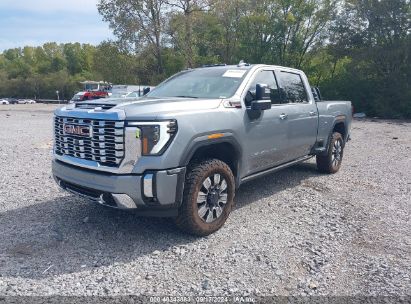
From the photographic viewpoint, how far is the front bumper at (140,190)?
11.7 feet

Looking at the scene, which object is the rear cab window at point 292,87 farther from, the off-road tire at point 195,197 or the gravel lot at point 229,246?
the off-road tire at point 195,197

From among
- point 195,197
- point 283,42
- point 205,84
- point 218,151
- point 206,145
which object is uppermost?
point 283,42

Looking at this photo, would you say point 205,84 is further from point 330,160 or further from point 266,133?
point 330,160

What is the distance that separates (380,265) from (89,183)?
121 inches

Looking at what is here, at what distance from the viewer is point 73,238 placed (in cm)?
412

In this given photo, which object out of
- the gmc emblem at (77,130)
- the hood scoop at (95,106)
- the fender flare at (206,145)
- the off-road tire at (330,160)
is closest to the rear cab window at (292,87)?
the off-road tire at (330,160)

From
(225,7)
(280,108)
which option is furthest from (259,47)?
(280,108)

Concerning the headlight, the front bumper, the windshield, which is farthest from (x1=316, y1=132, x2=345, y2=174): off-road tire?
the headlight

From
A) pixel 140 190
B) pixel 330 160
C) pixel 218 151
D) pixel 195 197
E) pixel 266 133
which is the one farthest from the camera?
pixel 330 160

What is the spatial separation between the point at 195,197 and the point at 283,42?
3101 cm

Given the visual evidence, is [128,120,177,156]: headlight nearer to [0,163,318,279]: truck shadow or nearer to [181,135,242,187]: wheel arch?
[181,135,242,187]: wheel arch

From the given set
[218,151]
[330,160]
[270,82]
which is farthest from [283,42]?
[218,151]

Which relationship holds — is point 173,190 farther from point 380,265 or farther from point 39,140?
point 39,140

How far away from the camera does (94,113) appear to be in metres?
3.72
